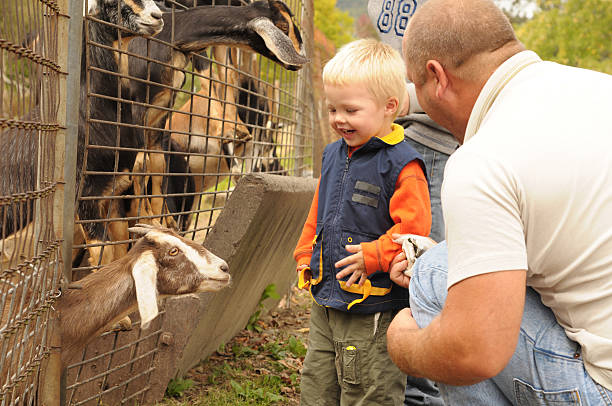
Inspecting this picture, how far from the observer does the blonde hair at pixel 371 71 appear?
2762mm

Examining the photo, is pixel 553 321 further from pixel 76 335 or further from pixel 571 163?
pixel 76 335

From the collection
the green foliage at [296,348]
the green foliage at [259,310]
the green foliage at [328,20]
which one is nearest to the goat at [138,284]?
the green foliage at [296,348]

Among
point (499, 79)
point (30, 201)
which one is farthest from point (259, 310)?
point (499, 79)

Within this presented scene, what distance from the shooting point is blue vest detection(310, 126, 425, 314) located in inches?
108

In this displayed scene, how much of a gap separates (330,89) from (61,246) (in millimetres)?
1282

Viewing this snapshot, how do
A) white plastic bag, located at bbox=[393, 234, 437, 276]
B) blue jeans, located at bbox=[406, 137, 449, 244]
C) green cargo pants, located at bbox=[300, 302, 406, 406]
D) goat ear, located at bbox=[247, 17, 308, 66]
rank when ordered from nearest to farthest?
1. white plastic bag, located at bbox=[393, 234, 437, 276]
2. green cargo pants, located at bbox=[300, 302, 406, 406]
3. blue jeans, located at bbox=[406, 137, 449, 244]
4. goat ear, located at bbox=[247, 17, 308, 66]

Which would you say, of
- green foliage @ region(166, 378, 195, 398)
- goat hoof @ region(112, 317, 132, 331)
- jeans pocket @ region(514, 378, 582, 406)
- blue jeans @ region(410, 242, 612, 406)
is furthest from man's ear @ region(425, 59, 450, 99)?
green foliage @ region(166, 378, 195, 398)

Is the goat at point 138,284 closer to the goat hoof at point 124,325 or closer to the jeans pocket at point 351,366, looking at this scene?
the goat hoof at point 124,325

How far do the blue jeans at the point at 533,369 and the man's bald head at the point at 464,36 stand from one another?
0.68 m

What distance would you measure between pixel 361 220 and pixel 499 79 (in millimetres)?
979

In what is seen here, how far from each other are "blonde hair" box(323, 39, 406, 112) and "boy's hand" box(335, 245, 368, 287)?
2.16 ft

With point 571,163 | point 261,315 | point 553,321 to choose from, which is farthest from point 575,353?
point 261,315

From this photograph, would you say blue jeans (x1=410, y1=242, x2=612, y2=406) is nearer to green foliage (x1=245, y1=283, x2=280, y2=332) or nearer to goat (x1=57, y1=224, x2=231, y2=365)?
goat (x1=57, y1=224, x2=231, y2=365)

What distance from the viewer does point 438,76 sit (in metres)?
2.04
